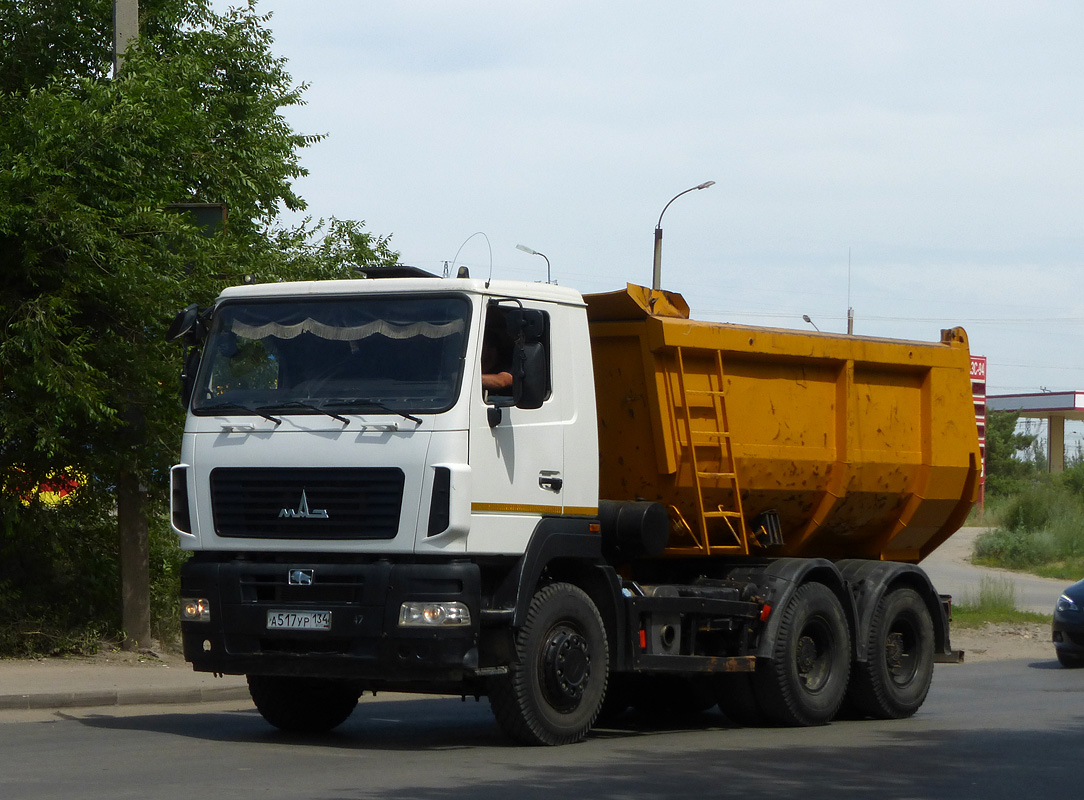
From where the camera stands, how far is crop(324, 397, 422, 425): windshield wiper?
9.59 m

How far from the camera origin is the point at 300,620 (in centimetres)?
970

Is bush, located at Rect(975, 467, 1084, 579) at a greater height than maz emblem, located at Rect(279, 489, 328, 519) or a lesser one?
lesser

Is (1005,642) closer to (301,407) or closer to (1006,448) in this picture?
(301,407)

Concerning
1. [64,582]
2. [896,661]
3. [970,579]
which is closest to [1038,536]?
[970,579]

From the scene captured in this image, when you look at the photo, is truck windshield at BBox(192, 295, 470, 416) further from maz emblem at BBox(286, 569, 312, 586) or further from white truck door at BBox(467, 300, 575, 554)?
maz emblem at BBox(286, 569, 312, 586)

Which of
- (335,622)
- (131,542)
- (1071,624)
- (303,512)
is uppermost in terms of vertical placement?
(303,512)

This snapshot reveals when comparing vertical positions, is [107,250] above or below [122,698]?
above

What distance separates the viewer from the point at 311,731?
439 inches

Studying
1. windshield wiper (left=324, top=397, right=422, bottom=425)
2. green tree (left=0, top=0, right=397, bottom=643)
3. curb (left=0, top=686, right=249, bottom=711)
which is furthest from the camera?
green tree (left=0, top=0, right=397, bottom=643)

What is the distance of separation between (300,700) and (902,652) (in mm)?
5010

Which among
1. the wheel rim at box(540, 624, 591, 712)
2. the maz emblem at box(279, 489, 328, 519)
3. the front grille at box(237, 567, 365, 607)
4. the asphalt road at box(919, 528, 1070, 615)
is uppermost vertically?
the maz emblem at box(279, 489, 328, 519)

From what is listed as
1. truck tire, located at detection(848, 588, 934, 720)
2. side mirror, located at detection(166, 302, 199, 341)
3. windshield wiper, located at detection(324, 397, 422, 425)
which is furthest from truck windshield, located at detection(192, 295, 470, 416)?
truck tire, located at detection(848, 588, 934, 720)

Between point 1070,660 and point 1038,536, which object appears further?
point 1038,536

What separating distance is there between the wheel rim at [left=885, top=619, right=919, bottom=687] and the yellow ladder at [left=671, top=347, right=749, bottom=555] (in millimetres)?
1851
